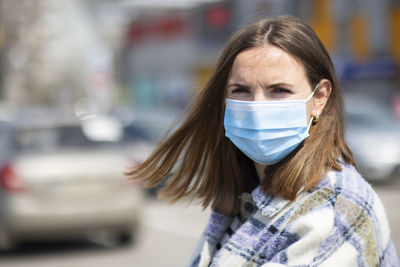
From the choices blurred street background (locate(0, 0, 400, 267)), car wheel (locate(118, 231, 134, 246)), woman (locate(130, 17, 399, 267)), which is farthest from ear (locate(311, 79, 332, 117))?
car wheel (locate(118, 231, 134, 246))

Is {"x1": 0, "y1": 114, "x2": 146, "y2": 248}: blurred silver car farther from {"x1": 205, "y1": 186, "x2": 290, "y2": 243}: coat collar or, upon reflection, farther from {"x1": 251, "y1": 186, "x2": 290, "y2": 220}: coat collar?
{"x1": 251, "y1": 186, "x2": 290, "y2": 220}: coat collar

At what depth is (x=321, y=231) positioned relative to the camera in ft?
5.67

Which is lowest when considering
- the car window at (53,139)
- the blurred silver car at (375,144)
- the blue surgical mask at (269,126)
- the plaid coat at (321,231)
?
the blurred silver car at (375,144)

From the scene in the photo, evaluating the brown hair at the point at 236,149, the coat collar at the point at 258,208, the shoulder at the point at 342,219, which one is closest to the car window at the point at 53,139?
the brown hair at the point at 236,149

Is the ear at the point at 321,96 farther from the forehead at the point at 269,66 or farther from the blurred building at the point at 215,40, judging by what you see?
the blurred building at the point at 215,40

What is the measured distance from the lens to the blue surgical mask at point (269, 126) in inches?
79.7

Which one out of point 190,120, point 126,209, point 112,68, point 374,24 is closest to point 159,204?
point 126,209

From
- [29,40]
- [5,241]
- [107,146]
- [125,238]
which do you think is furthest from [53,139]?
[29,40]

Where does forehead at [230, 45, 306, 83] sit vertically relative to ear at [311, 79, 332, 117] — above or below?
above

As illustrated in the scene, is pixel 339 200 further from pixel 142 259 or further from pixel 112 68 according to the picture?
pixel 112 68

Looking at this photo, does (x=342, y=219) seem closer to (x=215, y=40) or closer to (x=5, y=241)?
(x=5, y=241)

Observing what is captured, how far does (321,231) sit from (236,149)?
645 mm

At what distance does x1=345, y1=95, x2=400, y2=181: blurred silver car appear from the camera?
1336cm

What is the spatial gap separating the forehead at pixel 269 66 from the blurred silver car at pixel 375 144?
36.8 ft
